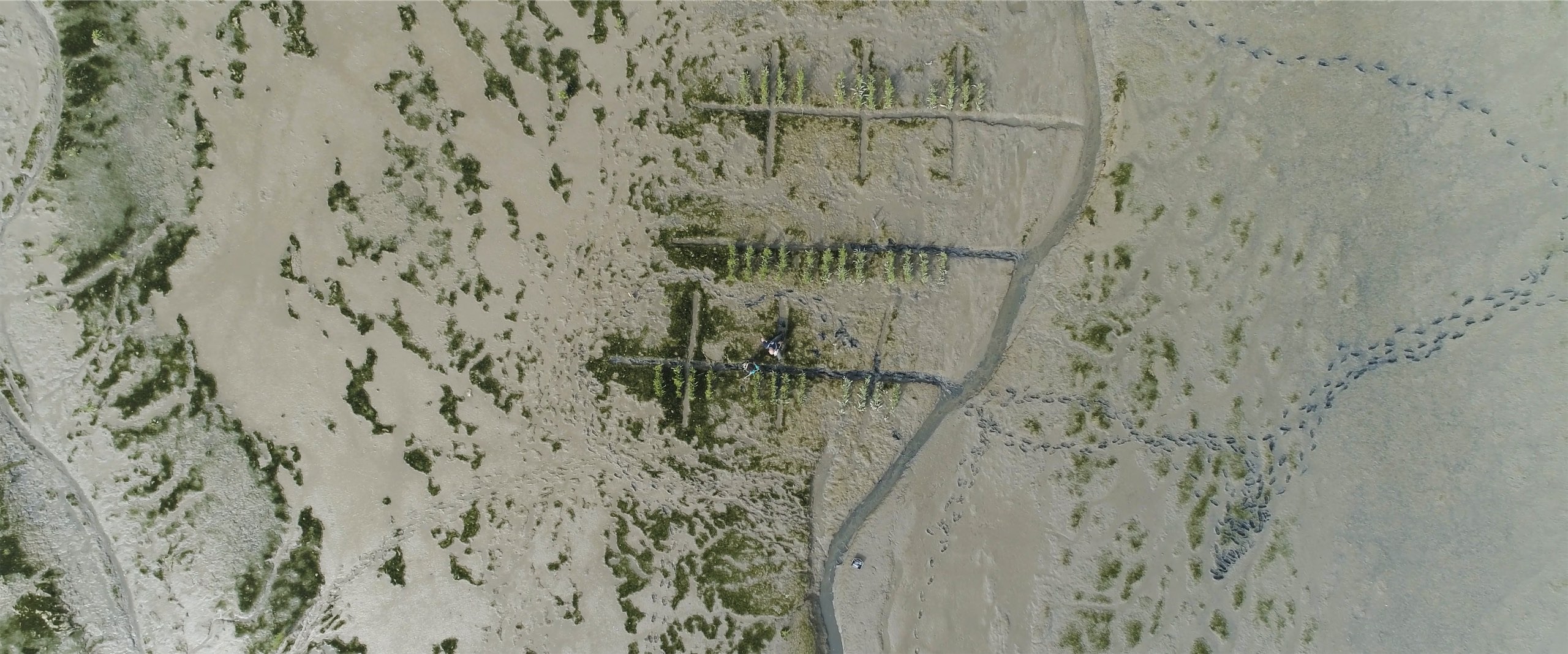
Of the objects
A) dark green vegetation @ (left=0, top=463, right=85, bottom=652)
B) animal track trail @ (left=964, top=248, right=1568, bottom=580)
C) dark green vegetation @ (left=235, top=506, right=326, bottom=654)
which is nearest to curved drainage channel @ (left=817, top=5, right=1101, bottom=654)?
animal track trail @ (left=964, top=248, right=1568, bottom=580)

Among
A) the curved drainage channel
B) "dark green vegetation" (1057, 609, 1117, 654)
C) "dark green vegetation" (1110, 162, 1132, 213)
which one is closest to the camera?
"dark green vegetation" (1110, 162, 1132, 213)

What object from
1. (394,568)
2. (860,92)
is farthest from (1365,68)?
(394,568)

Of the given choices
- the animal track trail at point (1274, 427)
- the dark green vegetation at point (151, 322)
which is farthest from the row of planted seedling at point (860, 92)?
the dark green vegetation at point (151, 322)

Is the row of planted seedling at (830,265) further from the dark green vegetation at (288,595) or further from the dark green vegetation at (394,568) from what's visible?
the dark green vegetation at (288,595)

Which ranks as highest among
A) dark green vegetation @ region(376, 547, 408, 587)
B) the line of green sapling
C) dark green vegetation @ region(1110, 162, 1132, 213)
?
the line of green sapling

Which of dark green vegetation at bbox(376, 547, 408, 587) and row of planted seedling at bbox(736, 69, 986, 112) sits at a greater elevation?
row of planted seedling at bbox(736, 69, 986, 112)

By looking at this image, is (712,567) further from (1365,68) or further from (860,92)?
(1365,68)

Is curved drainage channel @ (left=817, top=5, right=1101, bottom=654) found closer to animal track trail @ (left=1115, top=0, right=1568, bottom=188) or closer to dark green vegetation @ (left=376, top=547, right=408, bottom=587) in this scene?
animal track trail @ (left=1115, top=0, right=1568, bottom=188)
